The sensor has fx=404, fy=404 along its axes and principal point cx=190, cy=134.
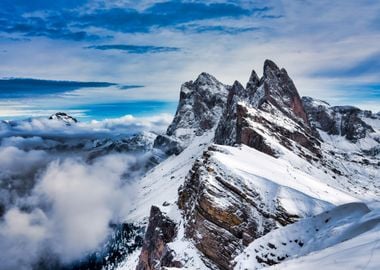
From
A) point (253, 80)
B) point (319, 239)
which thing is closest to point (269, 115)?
point (253, 80)

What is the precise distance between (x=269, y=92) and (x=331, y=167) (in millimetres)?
39019

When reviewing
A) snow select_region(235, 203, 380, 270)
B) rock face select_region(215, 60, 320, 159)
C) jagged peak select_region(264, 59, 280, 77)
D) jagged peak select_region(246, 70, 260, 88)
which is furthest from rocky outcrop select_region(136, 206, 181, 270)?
jagged peak select_region(246, 70, 260, 88)

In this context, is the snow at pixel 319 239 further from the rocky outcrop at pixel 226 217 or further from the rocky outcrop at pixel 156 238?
the rocky outcrop at pixel 156 238

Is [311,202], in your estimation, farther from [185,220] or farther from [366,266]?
[366,266]

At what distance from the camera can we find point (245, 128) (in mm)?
98062

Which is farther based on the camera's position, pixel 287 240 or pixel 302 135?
pixel 302 135

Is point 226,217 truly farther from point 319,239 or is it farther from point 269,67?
point 269,67

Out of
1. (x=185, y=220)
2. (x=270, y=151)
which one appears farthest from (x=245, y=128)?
(x=185, y=220)

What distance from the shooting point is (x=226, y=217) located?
5203 cm

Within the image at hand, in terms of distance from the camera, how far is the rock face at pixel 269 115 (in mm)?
98875

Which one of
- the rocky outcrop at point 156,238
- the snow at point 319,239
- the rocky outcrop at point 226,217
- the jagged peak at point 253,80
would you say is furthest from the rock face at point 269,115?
the snow at point 319,239

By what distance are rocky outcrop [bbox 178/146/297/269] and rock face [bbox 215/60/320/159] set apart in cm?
4031

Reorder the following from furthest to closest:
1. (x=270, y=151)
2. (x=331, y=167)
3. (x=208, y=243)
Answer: (x=331, y=167)
(x=270, y=151)
(x=208, y=243)

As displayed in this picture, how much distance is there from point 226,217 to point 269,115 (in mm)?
68574
